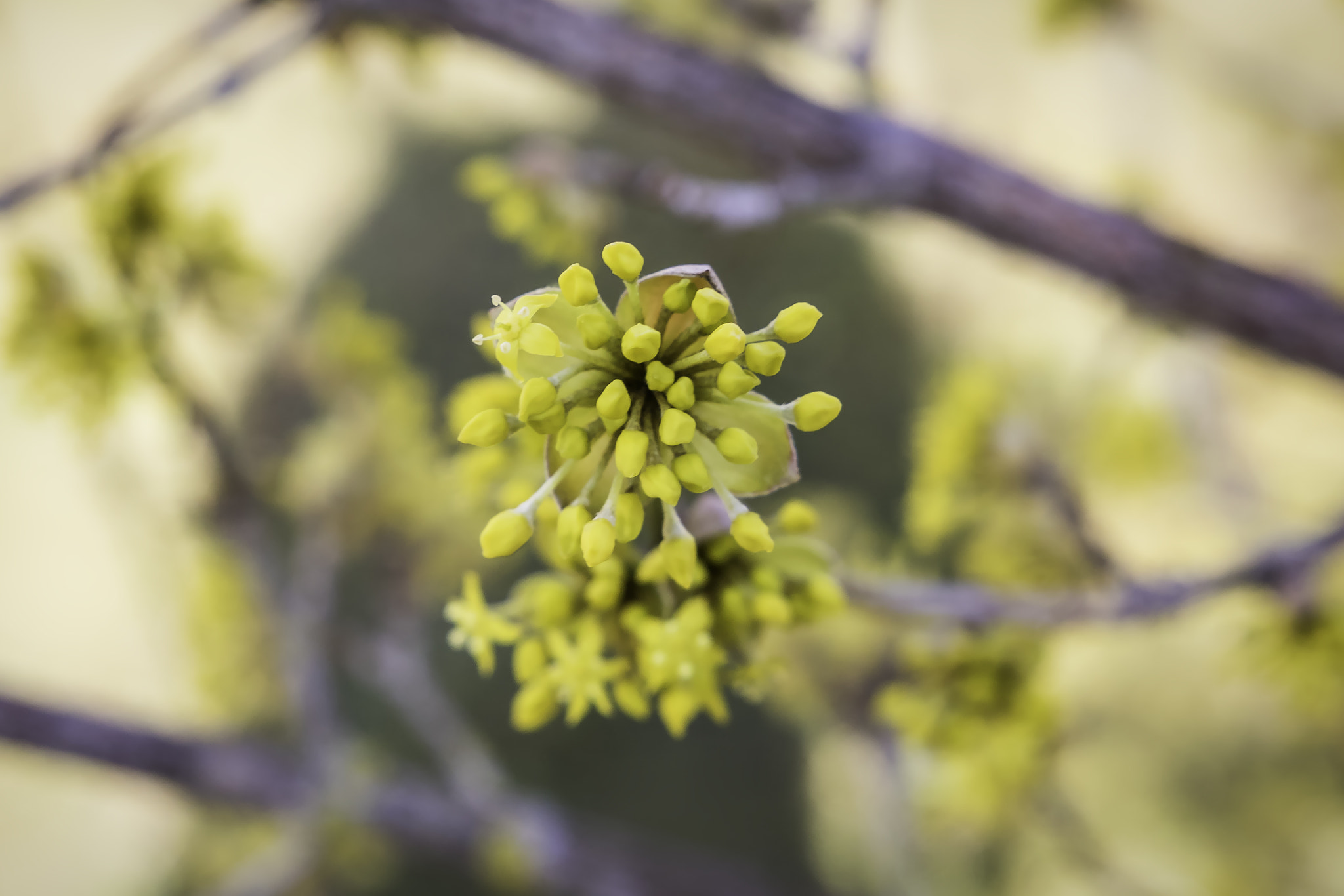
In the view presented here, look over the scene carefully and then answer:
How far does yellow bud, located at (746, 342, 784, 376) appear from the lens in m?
0.26

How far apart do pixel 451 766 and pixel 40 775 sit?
4.00 ft

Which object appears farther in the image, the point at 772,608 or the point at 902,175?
the point at 902,175

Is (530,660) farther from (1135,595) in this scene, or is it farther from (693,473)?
(1135,595)

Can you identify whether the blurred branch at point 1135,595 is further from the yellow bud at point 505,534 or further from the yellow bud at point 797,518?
the yellow bud at point 505,534

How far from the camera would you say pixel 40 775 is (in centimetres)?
149

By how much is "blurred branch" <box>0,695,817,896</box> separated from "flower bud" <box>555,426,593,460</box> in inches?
24.2

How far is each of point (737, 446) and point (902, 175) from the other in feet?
1.14

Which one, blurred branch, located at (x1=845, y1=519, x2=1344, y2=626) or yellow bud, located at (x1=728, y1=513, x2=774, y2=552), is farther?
blurred branch, located at (x1=845, y1=519, x2=1344, y2=626)

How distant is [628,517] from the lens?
0.89 feet

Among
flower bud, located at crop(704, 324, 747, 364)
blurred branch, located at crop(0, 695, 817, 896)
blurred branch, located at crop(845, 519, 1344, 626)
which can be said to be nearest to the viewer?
flower bud, located at crop(704, 324, 747, 364)

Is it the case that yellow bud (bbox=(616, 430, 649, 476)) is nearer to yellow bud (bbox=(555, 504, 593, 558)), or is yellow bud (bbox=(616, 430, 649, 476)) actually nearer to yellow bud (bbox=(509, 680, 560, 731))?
yellow bud (bbox=(555, 504, 593, 558))

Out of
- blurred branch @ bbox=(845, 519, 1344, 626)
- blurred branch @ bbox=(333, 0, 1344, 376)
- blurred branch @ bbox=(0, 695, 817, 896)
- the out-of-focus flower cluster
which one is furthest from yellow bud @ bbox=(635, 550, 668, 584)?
blurred branch @ bbox=(0, 695, 817, 896)

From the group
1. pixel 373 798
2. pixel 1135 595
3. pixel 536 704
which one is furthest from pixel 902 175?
pixel 373 798

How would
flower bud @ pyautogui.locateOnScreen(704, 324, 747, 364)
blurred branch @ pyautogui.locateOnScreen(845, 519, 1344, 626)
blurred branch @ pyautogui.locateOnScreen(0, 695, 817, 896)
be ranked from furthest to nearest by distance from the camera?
blurred branch @ pyautogui.locateOnScreen(0, 695, 817, 896) < blurred branch @ pyautogui.locateOnScreen(845, 519, 1344, 626) < flower bud @ pyautogui.locateOnScreen(704, 324, 747, 364)
